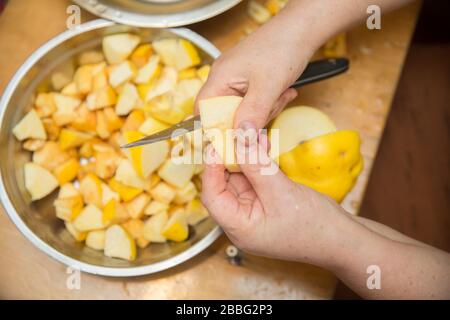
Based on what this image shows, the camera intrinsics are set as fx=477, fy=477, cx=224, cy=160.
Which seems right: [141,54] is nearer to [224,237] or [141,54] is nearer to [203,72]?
[203,72]

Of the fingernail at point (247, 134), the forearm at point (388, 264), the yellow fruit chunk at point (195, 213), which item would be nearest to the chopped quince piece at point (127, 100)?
the yellow fruit chunk at point (195, 213)

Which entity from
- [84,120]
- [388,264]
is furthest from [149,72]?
[388,264]

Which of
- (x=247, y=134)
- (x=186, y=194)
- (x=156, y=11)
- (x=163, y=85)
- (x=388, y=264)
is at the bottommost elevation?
(x=388, y=264)

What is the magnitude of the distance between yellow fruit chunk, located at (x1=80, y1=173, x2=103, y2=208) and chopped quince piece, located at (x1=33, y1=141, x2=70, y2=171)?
7 cm

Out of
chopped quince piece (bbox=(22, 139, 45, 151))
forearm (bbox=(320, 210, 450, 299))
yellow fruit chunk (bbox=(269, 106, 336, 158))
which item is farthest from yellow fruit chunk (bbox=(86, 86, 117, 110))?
forearm (bbox=(320, 210, 450, 299))

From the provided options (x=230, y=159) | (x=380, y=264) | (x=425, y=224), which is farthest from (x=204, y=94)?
(x=425, y=224)

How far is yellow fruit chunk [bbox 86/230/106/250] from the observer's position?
0.89m

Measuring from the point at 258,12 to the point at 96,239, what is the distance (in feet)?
1.88

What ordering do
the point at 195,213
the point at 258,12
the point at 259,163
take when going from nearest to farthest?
the point at 259,163
the point at 195,213
the point at 258,12

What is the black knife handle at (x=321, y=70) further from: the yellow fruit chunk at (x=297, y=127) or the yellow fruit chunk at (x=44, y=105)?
the yellow fruit chunk at (x=44, y=105)

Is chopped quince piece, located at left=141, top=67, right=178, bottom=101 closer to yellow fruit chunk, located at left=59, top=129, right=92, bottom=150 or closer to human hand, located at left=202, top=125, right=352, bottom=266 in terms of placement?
yellow fruit chunk, located at left=59, top=129, right=92, bottom=150

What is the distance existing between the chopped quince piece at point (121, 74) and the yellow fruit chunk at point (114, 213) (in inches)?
9.2

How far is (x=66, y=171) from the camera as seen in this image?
3.05 feet

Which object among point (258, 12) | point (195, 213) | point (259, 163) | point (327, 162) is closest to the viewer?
point (259, 163)
